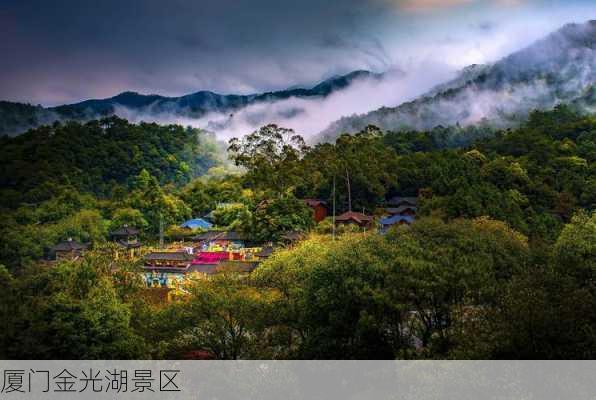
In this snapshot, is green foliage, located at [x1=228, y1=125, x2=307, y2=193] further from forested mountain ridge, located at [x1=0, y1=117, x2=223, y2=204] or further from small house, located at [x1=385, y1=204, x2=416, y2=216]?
forested mountain ridge, located at [x1=0, y1=117, x2=223, y2=204]

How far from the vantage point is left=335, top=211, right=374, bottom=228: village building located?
99.2 feet

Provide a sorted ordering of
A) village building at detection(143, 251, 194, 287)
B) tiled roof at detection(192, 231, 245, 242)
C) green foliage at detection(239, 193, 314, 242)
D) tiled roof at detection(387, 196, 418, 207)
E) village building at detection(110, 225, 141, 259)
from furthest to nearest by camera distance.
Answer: tiled roof at detection(387, 196, 418, 207)
village building at detection(110, 225, 141, 259)
tiled roof at detection(192, 231, 245, 242)
green foliage at detection(239, 193, 314, 242)
village building at detection(143, 251, 194, 287)

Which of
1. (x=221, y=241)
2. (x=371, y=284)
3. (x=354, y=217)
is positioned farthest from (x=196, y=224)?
(x=371, y=284)

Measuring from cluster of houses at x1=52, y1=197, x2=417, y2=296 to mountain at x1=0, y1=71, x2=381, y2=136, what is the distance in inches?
1521

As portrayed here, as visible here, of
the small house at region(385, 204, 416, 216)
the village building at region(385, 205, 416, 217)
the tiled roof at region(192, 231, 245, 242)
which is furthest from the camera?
the small house at region(385, 204, 416, 216)

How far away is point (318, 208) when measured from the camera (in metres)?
33.4

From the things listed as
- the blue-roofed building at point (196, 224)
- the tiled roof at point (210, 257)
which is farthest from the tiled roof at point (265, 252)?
the blue-roofed building at point (196, 224)

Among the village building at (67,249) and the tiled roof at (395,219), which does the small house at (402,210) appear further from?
the village building at (67,249)

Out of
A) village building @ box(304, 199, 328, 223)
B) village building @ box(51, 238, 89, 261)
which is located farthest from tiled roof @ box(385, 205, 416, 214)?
village building @ box(51, 238, 89, 261)

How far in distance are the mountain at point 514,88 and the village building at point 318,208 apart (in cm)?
2670

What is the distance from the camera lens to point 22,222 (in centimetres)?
3397

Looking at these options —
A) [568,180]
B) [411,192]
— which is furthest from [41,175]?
[568,180]

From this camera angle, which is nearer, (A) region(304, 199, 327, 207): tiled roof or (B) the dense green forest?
(B) the dense green forest

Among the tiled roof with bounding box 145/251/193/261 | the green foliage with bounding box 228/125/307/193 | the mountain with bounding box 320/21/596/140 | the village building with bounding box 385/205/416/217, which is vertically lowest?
the tiled roof with bounding box 145/251/193/261
